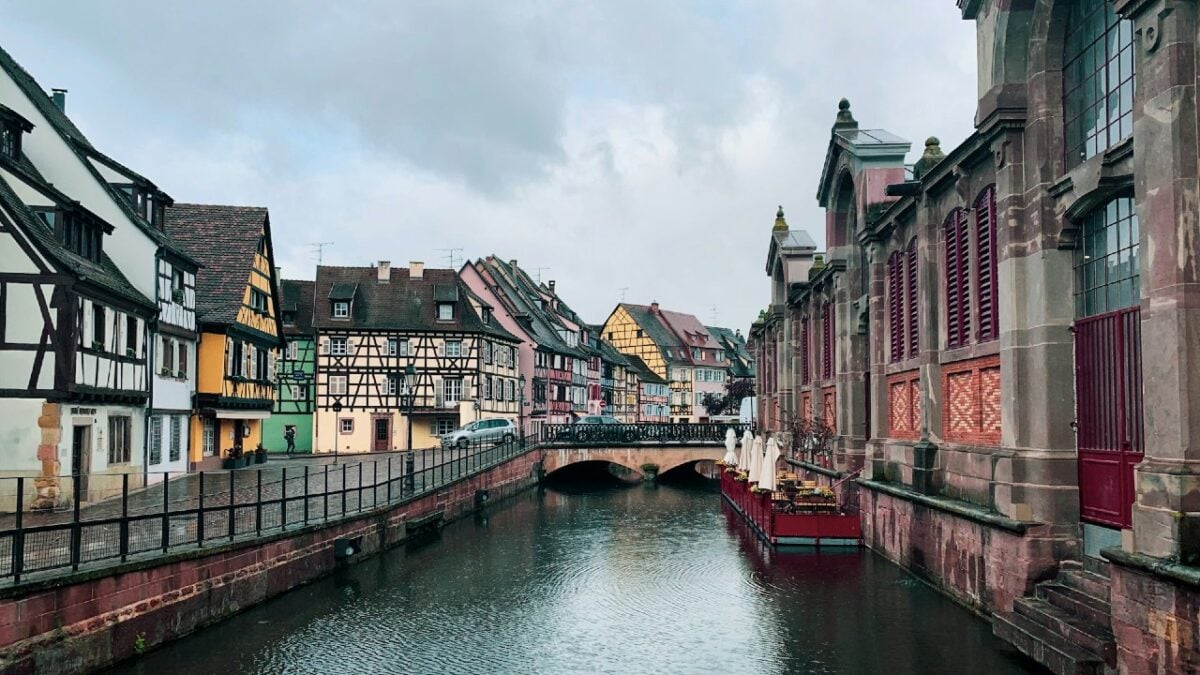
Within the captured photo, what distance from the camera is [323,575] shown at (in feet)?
75.0

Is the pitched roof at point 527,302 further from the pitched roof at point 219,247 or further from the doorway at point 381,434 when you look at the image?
the pitched roof at point 219,247

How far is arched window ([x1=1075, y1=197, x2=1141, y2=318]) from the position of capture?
1343cm

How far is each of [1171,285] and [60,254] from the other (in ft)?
70.5

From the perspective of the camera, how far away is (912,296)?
23.6 meters

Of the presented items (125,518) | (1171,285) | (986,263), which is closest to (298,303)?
(125,518)

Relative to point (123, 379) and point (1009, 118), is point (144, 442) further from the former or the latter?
point (1009, 118)

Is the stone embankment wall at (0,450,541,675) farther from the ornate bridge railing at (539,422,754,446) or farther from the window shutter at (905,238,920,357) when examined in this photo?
the ornate bridge railing at (539,422,754,446)

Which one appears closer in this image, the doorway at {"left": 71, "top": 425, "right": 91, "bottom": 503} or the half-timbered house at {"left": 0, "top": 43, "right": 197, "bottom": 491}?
the doorway at {"left": 71, "top": 425, "right": 91, "bottom": 503}

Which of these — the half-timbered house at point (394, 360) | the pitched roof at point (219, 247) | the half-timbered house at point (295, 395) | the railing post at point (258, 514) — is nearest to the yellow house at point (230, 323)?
the pitched roof at point (219, 247)

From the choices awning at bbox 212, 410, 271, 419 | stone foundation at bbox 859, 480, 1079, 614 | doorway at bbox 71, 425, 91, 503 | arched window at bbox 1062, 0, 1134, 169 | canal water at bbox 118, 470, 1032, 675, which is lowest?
canal water at bbox 118, 470, 1032, 675

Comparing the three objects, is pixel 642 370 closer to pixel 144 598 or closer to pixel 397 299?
pixel 397 299

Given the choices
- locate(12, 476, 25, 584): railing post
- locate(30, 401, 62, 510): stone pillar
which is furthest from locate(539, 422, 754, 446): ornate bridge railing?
locate(12, 476, 25, 584): railing post

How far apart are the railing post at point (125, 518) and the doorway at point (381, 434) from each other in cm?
4050

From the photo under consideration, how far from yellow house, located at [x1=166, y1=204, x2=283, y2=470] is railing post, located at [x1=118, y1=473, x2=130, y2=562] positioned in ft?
61.7
